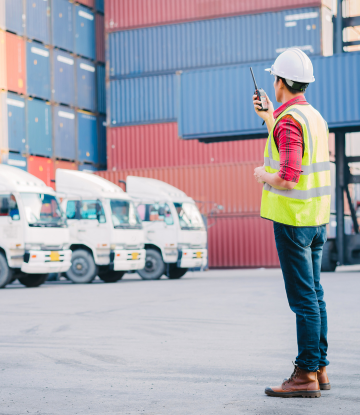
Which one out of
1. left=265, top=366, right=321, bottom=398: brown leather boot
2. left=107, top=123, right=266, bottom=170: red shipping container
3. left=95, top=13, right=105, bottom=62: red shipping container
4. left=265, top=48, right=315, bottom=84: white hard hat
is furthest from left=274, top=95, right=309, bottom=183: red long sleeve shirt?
left=95, top=13, right=105, bottom=62: red shipping container

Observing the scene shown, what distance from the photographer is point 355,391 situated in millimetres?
3811

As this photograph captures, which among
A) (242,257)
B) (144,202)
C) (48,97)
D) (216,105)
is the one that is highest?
(48,97)

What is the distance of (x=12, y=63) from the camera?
84.9ft

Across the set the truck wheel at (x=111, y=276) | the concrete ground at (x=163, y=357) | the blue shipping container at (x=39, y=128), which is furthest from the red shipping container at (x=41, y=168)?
the concrete ground at (x=163, y=357)

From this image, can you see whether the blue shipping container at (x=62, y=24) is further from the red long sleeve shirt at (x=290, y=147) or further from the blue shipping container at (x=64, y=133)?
the red long sleeve shirt at (x=290, y=147)

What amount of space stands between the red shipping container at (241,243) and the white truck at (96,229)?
8.56 m

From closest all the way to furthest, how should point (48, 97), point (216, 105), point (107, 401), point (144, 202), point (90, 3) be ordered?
1. point (107, 401)
2. point (144, 202)
3. point (216, 105)
4. point (48, 97)
5. point (90, 3)

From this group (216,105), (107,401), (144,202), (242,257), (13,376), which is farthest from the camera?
(242,257)

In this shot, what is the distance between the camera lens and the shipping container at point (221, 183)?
1003 inches

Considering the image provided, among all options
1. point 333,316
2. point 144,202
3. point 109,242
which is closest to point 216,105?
point 144,202

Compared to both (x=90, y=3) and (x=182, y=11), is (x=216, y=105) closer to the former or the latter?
(x=182, y=11)

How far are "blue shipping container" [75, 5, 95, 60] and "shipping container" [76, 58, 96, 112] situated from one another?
383mm

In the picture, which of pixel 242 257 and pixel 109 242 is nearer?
pixel 109 242

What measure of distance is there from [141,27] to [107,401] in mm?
26980
